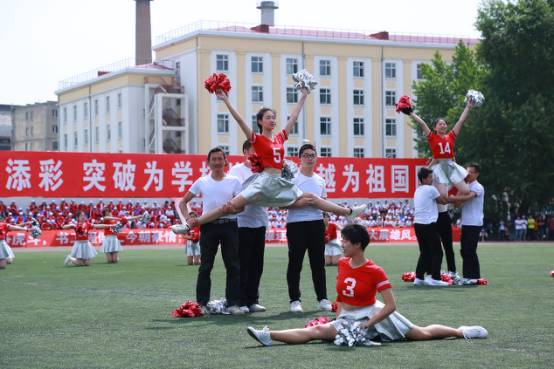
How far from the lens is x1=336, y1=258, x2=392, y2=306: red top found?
930 centimetres

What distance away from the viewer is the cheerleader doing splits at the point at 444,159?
1698cm

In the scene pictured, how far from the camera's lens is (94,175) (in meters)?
38.3

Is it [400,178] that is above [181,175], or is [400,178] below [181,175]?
below

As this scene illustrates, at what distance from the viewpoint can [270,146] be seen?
1207cm

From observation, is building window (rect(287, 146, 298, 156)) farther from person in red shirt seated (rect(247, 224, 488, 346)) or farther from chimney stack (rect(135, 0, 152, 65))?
person in red shirt seated (rect(247, 224, 488, 346))

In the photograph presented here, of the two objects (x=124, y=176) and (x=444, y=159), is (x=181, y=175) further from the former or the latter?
(x=444, y=159)

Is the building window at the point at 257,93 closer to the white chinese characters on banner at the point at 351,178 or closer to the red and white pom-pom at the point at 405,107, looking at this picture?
the white chinese characters on banner at the point at 351,178

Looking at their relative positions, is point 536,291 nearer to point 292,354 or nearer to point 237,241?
point 237,241

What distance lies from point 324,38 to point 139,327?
2933 inches

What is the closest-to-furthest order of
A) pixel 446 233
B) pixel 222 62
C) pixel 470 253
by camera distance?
pixel 470 253 → pixel 446 233 → pixel 222 62

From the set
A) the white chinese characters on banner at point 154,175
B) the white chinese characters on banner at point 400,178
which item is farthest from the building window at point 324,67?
the white chinese characters on banner at point 154,175

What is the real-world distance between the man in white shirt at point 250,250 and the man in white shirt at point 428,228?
4.62 m

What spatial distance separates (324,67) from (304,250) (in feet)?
241

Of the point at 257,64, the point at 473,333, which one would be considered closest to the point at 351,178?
the point at 473,333
